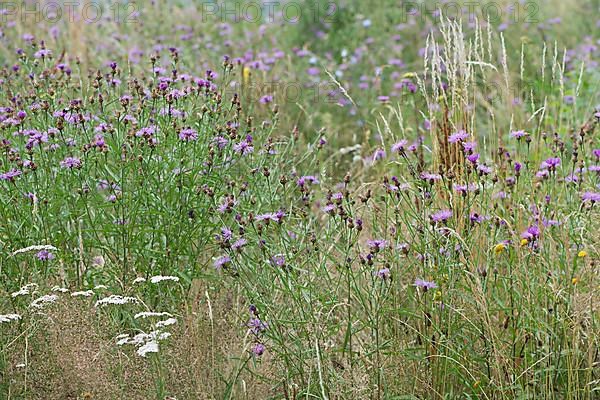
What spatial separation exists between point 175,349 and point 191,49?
12.9ft

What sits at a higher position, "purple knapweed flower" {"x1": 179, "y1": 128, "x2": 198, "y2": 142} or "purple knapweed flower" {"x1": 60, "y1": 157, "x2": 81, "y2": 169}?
"purple knapweed flower" {"x1": 179, "y1": 128, "x2": 198, "y2": 142}

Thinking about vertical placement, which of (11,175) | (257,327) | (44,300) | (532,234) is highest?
(11,175)

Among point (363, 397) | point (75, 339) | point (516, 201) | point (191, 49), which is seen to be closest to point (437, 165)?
point (516, 201)

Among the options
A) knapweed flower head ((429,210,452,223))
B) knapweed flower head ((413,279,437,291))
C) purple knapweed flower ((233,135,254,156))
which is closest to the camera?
knapweed flower head ((413,279,437,291))

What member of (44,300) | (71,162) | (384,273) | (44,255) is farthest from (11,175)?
(384,273)

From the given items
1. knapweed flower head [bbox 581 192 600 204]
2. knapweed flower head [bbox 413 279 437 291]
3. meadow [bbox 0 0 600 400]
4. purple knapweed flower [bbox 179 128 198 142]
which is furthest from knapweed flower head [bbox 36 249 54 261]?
knapweed flower head [bbox 581 192 600 204]

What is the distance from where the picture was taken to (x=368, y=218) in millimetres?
4137

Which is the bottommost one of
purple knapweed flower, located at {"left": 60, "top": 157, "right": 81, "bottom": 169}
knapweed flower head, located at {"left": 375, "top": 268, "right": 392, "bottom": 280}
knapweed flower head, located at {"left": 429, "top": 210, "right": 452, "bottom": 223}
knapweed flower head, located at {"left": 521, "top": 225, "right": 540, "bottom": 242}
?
knapweed flower head, located at {"left": 375, "top": 268, "right": 392, "bottom": 280}

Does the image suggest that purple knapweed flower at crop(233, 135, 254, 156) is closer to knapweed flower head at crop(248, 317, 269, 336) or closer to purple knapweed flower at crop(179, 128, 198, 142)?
purple knapweed flower at crop(179, 128, 198, 142)

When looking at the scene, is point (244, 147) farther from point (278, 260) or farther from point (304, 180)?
point (278, 260)

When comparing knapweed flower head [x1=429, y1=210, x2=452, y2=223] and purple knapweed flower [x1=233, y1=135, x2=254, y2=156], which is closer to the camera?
knapweed flower head [x1=429, y1=210, x2=452, y2=223]

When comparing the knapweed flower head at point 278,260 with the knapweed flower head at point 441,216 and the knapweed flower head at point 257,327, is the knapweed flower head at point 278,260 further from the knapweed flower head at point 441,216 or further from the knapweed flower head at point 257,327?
the knapweed flower head at point 441,216

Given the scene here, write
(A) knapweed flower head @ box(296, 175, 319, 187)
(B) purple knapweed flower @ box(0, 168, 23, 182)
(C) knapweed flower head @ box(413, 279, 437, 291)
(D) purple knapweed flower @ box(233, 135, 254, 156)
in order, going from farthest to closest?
(D) purple knapweed flower @ box(233, 135, 254, 156), (B) purple knapweed flower @ box(0, 168, 23, 182), (A) knapweed flower head @ box(296, 175, 319, 187), (C) knapweed flower head @ box(413, 279, 437, 291)

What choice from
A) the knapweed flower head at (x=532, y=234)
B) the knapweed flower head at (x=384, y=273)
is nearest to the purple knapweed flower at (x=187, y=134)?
the knapweed flower head at (x=384, y=273)
